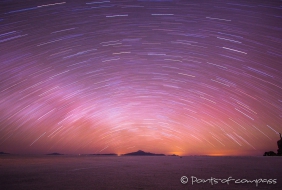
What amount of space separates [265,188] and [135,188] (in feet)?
23.5

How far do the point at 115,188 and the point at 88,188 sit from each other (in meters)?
1.52

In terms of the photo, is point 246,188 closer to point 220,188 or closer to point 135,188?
point 220,188

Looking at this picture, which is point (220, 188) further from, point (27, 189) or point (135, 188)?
point (27, 189)

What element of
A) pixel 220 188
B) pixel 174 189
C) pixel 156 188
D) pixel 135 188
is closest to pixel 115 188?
pixel 135 188

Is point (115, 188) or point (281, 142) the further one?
point (281, 142)

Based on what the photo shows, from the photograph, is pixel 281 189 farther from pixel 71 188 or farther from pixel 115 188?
pixel 71 188

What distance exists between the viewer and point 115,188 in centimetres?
1180

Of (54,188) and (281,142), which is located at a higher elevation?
(281,142)

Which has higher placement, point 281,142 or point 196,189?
point 281,142

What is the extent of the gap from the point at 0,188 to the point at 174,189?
958cm

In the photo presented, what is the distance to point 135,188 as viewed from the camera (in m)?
11.7

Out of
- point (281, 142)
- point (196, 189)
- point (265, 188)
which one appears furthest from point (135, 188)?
point (281, 142)

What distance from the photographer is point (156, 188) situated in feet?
38.8

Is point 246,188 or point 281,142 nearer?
point 246,188
